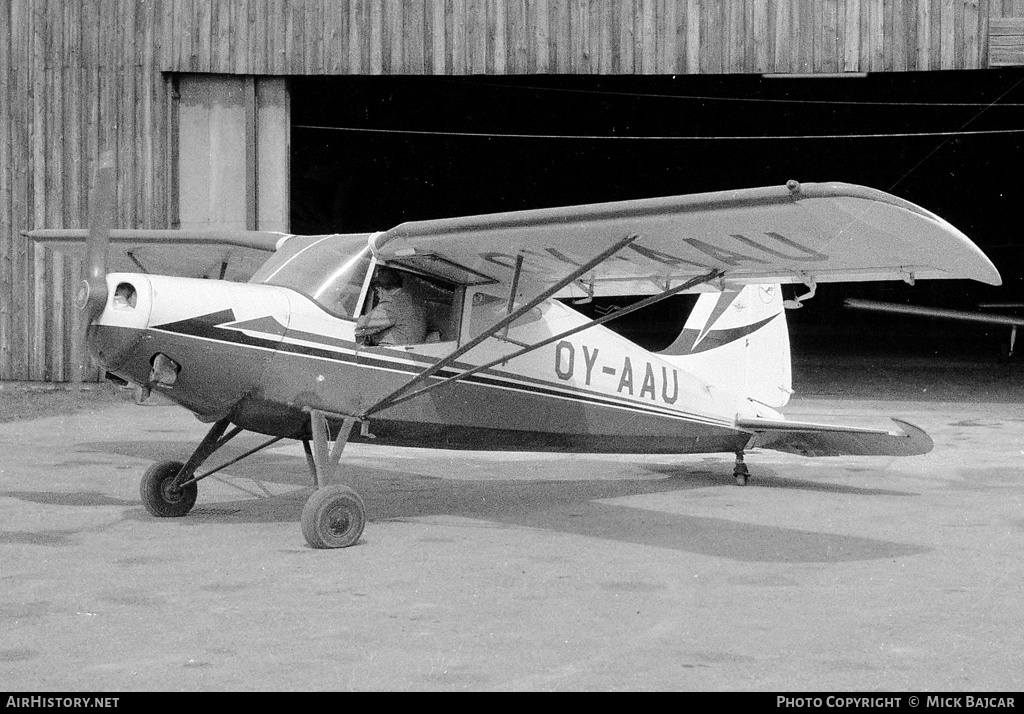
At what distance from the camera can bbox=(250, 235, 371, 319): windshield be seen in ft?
25.6

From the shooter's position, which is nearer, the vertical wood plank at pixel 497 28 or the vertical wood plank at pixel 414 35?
the vertical wood plank at pixel 497 28

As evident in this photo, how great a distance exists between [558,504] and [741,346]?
263 centimetres

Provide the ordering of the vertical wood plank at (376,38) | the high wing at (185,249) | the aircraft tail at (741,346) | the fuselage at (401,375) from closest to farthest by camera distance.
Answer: the fuselage at (401,375), the high wing at (185,249), the aircraft tail at (741,346), the vertical wood plank at (376,38)

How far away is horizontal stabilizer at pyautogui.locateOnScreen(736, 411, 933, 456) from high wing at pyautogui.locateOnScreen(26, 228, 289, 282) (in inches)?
178

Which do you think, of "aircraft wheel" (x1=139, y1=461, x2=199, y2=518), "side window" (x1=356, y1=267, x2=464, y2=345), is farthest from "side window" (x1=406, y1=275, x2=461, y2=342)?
"aircraft wheel" (x1=139, y1=461, x2=199, y2=518)

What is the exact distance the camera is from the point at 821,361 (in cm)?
2752

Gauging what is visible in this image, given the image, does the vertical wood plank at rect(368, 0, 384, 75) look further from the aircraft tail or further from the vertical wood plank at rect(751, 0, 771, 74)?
the aircraft tail

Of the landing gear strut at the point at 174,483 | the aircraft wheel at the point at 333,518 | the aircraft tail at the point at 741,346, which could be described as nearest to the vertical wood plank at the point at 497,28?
the aircraft tail at the point at 741,346

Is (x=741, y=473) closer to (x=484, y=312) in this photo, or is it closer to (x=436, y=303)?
(x=484, y=312)

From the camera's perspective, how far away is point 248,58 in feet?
56.5

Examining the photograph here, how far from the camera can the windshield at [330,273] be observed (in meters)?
7.81

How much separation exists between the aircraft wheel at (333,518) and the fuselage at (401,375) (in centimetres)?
70

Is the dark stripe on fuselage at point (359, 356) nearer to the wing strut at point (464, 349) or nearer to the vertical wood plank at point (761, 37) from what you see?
the wing strut at point (464, 349)
